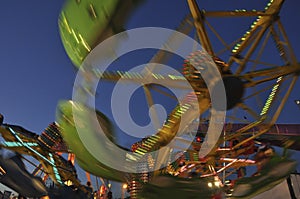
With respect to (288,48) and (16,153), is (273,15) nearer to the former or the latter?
(288,48)

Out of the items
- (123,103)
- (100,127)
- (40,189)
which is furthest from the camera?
(123,103)

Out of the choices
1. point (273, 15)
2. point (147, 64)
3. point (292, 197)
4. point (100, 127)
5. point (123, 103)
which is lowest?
point (292, 197)

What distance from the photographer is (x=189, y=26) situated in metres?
5.16

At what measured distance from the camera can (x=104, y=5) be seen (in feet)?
10.0

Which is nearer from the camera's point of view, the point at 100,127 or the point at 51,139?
the point at 100,127

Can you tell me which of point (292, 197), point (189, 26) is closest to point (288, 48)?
point (189, 26)

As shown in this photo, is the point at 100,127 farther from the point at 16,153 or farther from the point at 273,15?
the point at 273,15

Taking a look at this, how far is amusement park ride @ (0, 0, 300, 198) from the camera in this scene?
319cm

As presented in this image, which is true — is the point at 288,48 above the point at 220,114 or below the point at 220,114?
above

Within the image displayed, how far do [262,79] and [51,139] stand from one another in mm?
3886

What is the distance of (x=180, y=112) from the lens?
437 centimetres

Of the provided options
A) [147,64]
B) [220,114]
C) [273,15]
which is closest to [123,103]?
[147,64]

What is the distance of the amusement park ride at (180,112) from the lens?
10.5ft

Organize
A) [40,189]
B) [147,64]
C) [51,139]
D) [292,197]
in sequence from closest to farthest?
[40,189] < [147,64] < [51,139] < [292,197]
